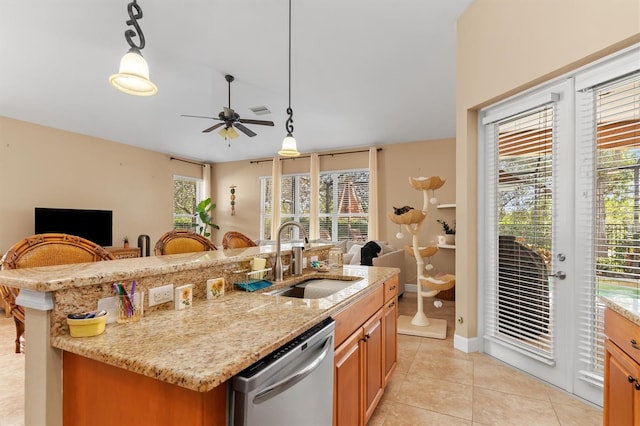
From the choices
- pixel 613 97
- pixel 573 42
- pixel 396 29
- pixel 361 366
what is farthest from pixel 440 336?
pixel 396 29

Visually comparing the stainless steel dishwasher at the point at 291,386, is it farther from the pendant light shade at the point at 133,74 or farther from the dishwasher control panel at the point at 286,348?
the pendant light shade at the point at 133,74

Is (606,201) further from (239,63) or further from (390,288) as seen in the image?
(239,63)

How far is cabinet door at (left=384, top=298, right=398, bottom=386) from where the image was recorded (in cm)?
213

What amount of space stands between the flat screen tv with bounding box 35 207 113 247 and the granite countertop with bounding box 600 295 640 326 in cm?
622

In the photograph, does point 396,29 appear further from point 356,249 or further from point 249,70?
point 356,249

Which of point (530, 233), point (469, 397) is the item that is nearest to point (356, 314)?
point (469, 397)

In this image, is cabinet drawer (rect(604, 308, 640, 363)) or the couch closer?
cabinet drawer (rect(604, 308, 640, 363))

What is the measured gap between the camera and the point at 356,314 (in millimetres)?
1630

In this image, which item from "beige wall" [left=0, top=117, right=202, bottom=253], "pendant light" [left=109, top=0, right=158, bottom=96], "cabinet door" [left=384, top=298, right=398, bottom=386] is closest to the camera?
"pendant light" [left=109, top=0, right=158, bottom=96]

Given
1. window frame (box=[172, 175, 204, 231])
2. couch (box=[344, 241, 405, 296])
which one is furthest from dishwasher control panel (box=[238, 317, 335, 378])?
window frame (box=[172, 175, 204, 231])

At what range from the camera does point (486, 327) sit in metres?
2.90

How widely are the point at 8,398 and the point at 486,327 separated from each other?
381 centimetres

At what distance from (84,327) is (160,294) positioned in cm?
32

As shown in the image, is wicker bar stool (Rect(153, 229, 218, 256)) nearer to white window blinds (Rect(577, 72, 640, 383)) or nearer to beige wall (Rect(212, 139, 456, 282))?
white window blinds (Rect(577, 72, 640, 383))
